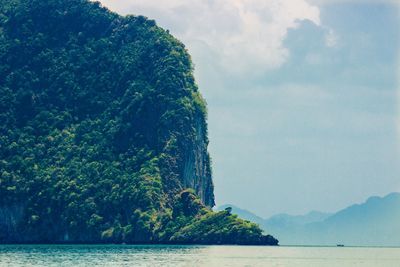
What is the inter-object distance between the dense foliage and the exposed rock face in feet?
4.18

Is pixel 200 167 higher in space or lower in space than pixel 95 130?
lower

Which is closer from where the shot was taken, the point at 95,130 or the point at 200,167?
the point at 200,167

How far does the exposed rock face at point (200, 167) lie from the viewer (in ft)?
502

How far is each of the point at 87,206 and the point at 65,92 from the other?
31.2 m

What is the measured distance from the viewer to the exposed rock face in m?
153

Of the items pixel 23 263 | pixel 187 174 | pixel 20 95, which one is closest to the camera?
pixel 23 263

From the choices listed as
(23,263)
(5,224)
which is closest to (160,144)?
(5,224)

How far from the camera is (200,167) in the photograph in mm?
157875

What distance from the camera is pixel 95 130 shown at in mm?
161125

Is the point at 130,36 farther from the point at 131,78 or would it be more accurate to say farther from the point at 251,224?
the point at 251,224

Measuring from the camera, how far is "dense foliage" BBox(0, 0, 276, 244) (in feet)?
465

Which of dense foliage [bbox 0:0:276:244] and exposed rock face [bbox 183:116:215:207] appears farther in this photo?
exposed rock face [bbox 183:116:215:207]

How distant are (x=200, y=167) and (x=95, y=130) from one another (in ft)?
66.6

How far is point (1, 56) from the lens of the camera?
169m
